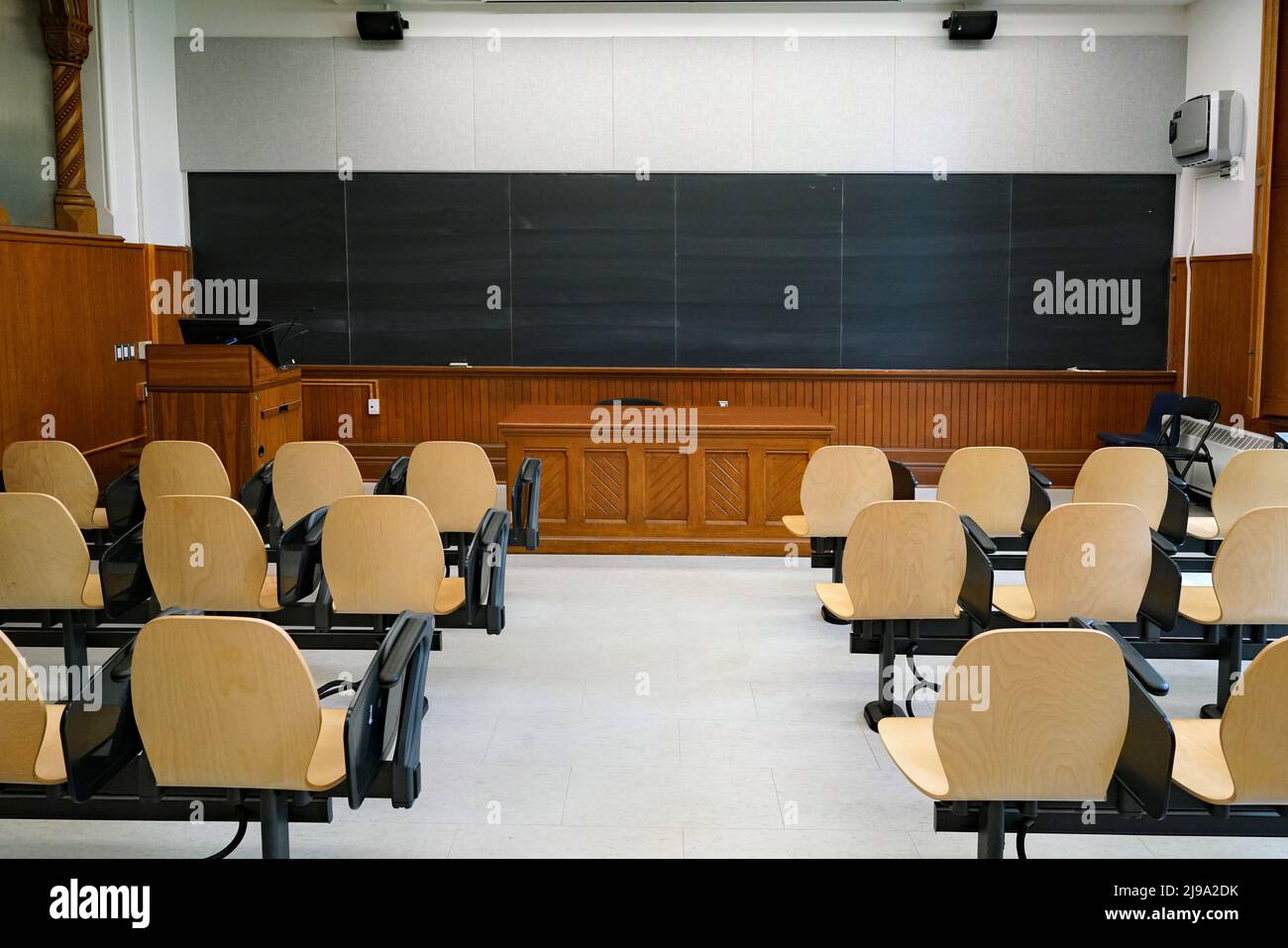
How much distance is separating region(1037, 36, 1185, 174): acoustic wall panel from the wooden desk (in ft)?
13.5

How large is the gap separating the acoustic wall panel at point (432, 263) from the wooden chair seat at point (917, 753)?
24.0ft

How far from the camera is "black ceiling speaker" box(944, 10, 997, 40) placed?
9453 mm

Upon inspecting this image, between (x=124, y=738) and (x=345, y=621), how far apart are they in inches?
63.3

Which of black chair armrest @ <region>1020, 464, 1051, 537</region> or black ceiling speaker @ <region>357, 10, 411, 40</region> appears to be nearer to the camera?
black chair armrest @ <region>1020, 464, 1051, 537</region>

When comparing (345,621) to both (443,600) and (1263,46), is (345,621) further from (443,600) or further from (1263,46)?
(1263,46)

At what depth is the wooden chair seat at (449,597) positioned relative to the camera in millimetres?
4434

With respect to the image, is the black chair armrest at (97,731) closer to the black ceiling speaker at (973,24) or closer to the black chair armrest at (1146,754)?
the black chair armrest at (1146,754)

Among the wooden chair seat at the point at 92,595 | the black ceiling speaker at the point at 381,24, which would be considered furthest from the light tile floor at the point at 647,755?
the black ceiling speaker at the point at 381,24

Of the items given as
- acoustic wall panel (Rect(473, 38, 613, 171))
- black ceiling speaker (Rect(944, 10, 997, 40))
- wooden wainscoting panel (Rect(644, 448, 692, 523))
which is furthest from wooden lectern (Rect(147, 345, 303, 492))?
black ceiling speaker (Rect(944, 10, 997, 40))

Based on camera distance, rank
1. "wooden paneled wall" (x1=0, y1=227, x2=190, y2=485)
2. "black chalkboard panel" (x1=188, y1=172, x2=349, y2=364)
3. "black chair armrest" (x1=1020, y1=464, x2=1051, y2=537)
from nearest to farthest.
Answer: "black chair armrest" (x1=1020, y1=464, x2=1051, y2=537)
"wooden paneled wall" (x1=0, y1=227, x2=190, y2=485)
"black chalkboard panel" (x1=188, y1=172, x2=349, y2=364)

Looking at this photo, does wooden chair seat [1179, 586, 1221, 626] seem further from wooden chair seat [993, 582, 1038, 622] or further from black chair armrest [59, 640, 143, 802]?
black chair armrest [59, 640, 143, 802]

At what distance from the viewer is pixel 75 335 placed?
830cm

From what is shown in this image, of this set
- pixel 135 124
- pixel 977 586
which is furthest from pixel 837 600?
pixel 135 124

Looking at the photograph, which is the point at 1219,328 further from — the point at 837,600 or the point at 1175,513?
the point at 837,600
